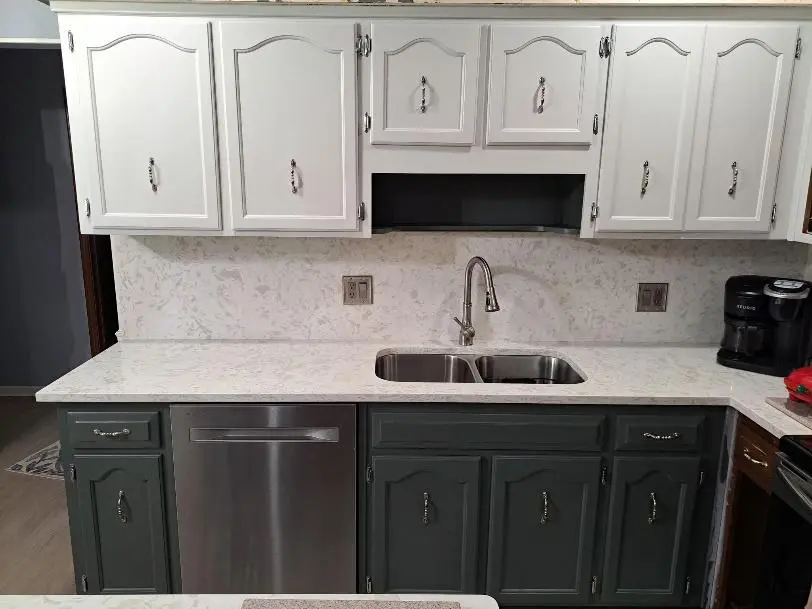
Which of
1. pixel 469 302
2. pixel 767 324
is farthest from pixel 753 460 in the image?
pixel 469 302

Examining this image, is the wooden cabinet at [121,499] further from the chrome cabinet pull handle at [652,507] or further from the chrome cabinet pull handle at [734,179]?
the chrome cabinet pull handle at [734,179]

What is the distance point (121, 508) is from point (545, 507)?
1455 mm

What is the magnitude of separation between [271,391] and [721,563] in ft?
5.40

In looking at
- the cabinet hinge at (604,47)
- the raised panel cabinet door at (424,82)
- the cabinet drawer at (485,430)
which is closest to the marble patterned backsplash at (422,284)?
the raised panel cabinet door at (424,82)

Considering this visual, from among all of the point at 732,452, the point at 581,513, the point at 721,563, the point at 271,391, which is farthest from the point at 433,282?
the point at 721,563

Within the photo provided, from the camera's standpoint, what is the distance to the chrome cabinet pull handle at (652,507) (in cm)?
190

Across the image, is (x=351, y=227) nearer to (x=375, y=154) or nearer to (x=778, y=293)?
(x=375, y=154)

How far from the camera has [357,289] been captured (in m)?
2.37

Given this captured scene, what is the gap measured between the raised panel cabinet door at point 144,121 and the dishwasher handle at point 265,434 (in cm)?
74

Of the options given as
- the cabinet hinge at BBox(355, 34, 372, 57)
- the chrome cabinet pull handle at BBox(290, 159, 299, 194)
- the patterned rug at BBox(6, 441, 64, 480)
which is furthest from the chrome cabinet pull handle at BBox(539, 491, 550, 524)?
the patterned rug at BBox(6, 441, 64, 480)

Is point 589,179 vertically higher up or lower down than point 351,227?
higher up

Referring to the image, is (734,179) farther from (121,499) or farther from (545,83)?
(121,499)

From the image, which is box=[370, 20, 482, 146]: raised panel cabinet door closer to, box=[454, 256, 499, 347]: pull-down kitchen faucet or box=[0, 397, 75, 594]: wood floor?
box=[454, 256, 499, 347]: pull-down kitchen faucet

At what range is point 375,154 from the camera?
6.50 feet
